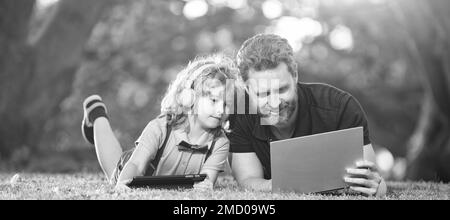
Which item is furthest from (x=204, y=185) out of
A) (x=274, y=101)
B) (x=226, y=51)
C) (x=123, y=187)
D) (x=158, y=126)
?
(x=226, y=51)

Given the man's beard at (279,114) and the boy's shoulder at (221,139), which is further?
the boy's shoulder at (221,139)

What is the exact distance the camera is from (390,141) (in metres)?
17.8

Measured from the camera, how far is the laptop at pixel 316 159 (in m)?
3.55

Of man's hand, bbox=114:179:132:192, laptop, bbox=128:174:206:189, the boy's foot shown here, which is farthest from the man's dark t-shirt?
the boy's foot

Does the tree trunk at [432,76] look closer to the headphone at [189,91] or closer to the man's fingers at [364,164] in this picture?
the headphone at [189,91]

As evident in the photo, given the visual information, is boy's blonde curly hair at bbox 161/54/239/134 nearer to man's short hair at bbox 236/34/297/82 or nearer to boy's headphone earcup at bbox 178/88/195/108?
boy's headphone earcup at bbox 178/88/195/108

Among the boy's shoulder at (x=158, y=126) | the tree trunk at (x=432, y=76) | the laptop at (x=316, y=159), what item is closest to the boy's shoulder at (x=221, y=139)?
the boy's shoulder at (x=158, y=126)

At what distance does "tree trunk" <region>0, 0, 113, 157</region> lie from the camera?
9.10 metres

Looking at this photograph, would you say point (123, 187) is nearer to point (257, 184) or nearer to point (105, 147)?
point (257, 184)

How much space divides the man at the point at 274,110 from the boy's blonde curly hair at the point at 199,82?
177 millimetres

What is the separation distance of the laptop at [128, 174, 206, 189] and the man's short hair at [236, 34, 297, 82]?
0.89 meters
